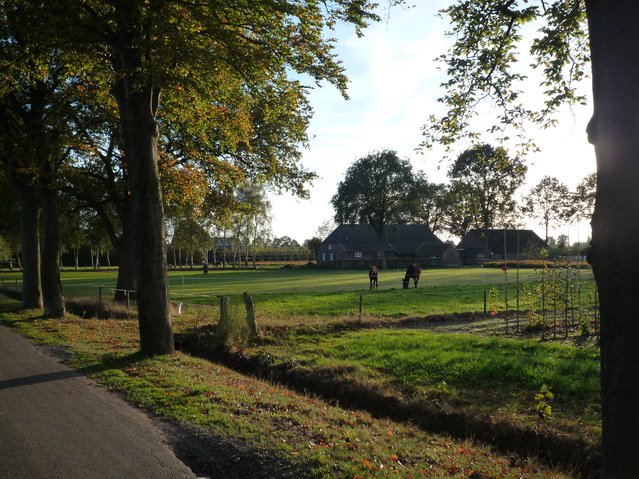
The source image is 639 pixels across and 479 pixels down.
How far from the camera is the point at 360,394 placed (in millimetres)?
9438

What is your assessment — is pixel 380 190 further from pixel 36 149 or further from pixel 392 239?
pixel 36 149

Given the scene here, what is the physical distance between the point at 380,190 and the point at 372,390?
71.1 m

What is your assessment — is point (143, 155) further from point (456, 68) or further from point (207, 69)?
point (456, 68)

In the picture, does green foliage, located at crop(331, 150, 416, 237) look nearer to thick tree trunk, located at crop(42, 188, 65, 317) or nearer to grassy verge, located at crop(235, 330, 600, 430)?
thick tree trunk, located at crop(42, 188, 65, 317)

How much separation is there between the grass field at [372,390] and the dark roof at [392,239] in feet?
270

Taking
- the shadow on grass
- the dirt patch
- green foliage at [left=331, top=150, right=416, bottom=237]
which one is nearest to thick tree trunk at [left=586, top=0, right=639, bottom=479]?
the dirt patch

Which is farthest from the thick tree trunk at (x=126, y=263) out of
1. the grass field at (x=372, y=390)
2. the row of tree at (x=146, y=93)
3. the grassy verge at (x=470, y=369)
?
the grassy verge at (x=470, y=369)

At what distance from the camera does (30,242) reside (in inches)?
856

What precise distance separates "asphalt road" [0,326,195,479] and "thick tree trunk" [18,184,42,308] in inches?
559

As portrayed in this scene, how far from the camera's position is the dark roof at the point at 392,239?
322 ft

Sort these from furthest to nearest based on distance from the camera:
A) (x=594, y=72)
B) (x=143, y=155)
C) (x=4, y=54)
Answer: (x=4, y=54) → (x=143, y=155) → (x=594, y=72)

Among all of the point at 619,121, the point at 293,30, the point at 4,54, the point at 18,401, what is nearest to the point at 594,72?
the point at 619,121

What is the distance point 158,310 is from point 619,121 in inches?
391

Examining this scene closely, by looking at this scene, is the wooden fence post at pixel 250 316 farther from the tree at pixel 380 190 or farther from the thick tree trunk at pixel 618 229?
the tree at pixel 380 190
